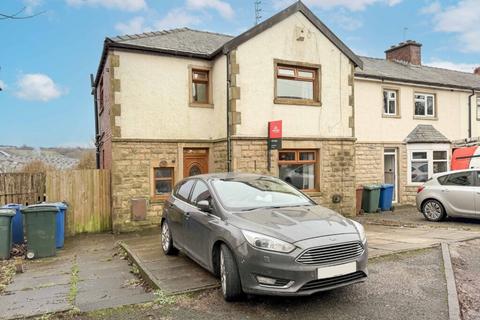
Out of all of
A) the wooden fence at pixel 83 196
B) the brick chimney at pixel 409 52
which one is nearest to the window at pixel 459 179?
the wooden fence at pixel 83 196

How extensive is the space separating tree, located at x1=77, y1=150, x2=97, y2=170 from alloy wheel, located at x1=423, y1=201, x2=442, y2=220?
19.7m

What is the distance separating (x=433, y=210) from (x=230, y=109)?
276 inches

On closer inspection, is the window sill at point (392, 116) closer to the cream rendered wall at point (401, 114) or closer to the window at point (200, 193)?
the cream rendered wall at point (401, 114)

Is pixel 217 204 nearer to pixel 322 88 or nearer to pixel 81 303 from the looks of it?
pixel 81 303

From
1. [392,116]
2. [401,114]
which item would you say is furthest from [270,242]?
[401,114]

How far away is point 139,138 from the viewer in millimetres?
11555

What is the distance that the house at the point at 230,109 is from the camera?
449 inches

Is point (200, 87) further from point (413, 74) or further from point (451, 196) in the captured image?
point (413, 74)

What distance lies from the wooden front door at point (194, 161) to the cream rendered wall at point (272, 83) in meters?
1.80

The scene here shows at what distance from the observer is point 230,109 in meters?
11.5

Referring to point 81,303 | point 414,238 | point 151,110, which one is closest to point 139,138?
point 151,110

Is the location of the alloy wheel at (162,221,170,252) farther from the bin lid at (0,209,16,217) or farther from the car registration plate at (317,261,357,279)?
the car registration plate at (317,261,357,279)

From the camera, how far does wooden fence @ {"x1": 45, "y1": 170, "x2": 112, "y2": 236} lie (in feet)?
36.3

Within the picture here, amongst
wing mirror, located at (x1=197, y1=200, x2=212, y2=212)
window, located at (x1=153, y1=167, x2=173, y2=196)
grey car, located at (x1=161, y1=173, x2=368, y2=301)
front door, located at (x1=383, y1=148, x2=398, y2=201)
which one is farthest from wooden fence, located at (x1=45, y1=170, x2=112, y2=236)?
front door, located at (x1=383, y1=148, x2=398, y2=201)
